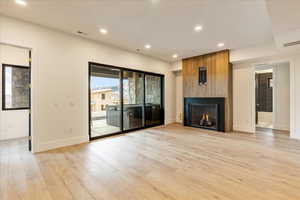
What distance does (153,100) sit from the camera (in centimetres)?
624

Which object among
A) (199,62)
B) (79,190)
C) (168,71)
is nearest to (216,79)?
(199,62)

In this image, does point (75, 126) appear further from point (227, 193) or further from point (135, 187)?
point (227, 193)

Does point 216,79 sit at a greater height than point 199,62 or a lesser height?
lesser

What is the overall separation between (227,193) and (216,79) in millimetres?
4081

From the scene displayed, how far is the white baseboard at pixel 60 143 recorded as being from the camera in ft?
10.8

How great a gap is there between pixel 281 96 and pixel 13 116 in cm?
888

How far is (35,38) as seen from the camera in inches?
128

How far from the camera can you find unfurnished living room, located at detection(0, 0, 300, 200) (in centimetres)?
211

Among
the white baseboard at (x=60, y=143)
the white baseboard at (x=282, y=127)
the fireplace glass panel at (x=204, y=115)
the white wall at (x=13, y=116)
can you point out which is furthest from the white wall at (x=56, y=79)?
the white baseboard at (x=282, y=127)

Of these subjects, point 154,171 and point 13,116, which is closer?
point 154,171

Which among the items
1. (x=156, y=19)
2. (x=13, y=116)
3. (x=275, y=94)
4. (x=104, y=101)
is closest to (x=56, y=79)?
(x=104, y=101)

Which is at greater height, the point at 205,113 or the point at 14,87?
the point at 14,87

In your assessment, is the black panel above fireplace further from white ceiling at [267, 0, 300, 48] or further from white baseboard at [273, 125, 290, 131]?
white ceiling at [267, 0, 300, 48]

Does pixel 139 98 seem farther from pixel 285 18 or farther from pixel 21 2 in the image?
pixel 285 18
